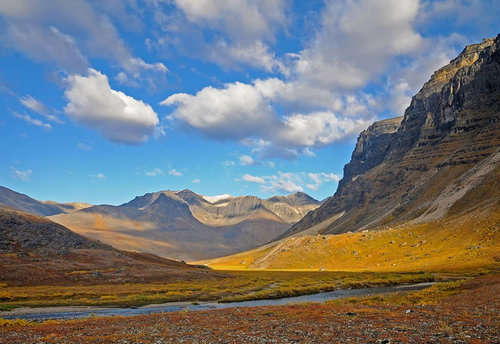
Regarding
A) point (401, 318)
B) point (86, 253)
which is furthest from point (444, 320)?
point (86, 253)

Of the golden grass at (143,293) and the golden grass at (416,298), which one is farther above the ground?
the golden grass at (416,298)

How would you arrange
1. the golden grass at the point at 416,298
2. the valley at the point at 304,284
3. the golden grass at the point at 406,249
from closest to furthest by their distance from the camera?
the valley at the point at 304,284, the golden grass at the point at 416,298, the golden grass at the point at 406,249

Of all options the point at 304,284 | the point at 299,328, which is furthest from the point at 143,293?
the point at 299,328

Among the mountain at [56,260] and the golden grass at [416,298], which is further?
the mountain at [56,260]

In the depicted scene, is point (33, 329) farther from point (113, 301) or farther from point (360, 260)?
point (360, 260)

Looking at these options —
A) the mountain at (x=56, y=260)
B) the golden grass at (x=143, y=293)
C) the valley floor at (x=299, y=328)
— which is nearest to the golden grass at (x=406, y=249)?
the golden grass at (x=143, y=293)

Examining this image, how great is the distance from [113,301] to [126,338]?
41.2m

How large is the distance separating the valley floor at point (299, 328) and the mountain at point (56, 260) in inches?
2288

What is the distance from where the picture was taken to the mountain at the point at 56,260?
9300cm

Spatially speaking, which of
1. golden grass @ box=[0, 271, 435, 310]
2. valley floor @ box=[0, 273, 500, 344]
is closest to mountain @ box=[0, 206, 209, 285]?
golden grass @ box=[0, 271, 435, 310]

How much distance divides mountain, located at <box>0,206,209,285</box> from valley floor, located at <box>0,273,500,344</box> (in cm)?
5811

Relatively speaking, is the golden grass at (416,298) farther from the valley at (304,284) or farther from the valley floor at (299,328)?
the valley floor at (299,328)

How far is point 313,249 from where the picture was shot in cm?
15638

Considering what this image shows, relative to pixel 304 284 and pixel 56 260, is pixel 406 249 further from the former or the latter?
pixel 56 260
